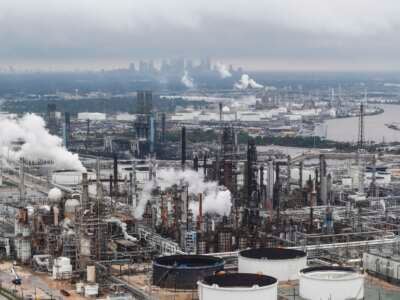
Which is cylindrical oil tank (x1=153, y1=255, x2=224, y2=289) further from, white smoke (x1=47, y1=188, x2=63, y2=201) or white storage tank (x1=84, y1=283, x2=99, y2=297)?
white smoke (x1=47, y1=188, x2=63, y2=201)

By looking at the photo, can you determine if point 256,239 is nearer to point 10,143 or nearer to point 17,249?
point 17,249

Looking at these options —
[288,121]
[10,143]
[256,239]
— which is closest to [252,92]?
[288,121]

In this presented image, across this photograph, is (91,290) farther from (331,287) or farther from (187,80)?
(187,80)

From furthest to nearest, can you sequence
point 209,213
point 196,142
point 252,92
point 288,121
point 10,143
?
point 252,92
point 288,121
point 196,142
point 10,143
point 209,213

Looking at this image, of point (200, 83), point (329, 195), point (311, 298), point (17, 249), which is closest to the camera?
point (311, 298)

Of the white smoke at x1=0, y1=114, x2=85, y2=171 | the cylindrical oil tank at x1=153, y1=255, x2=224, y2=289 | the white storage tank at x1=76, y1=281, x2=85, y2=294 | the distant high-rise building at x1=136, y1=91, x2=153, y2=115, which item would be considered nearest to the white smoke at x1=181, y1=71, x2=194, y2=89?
the distant high-rise building at x1=136, y1=91, x2=153, y2=115

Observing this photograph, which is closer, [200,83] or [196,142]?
[196,142]
